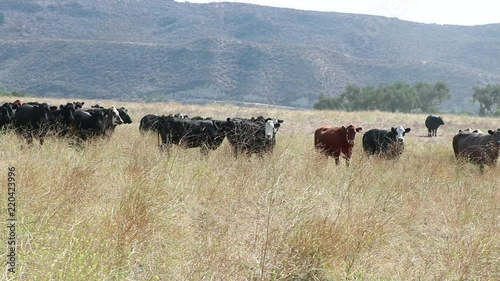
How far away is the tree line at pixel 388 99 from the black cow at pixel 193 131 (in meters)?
50.8

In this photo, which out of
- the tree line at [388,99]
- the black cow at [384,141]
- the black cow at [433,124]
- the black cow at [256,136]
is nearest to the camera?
the black cow at [256,136]

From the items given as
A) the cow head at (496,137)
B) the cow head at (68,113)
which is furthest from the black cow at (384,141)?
the cow head at (68,113)

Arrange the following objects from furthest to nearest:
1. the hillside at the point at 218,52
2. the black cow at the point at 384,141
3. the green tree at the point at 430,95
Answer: the hillside at the point at 218,52 < the green tree at the point at 430,95 < the black cow at the point at 384,141

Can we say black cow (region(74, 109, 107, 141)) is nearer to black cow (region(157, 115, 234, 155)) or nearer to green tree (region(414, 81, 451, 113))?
black cow (region(157, 115, 234, 155))

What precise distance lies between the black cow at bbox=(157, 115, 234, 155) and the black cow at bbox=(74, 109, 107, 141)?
57.7 inches

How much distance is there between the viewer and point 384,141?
1594 cm

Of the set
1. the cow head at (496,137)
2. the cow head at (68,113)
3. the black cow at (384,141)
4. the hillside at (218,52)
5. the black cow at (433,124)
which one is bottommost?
the black cow at (433,124)

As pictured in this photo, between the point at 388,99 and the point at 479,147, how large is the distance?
53.3 m

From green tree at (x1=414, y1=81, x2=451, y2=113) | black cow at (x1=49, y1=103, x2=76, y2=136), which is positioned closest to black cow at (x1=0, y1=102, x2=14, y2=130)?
black cow at (x1=49, y1=103, x2=76, y2=136)

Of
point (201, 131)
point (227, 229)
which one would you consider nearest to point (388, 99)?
point (201, 131)

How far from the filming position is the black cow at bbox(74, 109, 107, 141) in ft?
48.3

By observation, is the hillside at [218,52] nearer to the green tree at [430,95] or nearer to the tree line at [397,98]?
the tree line at [397,98]

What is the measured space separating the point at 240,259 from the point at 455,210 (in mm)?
3739

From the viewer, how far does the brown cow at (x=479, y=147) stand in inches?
575
